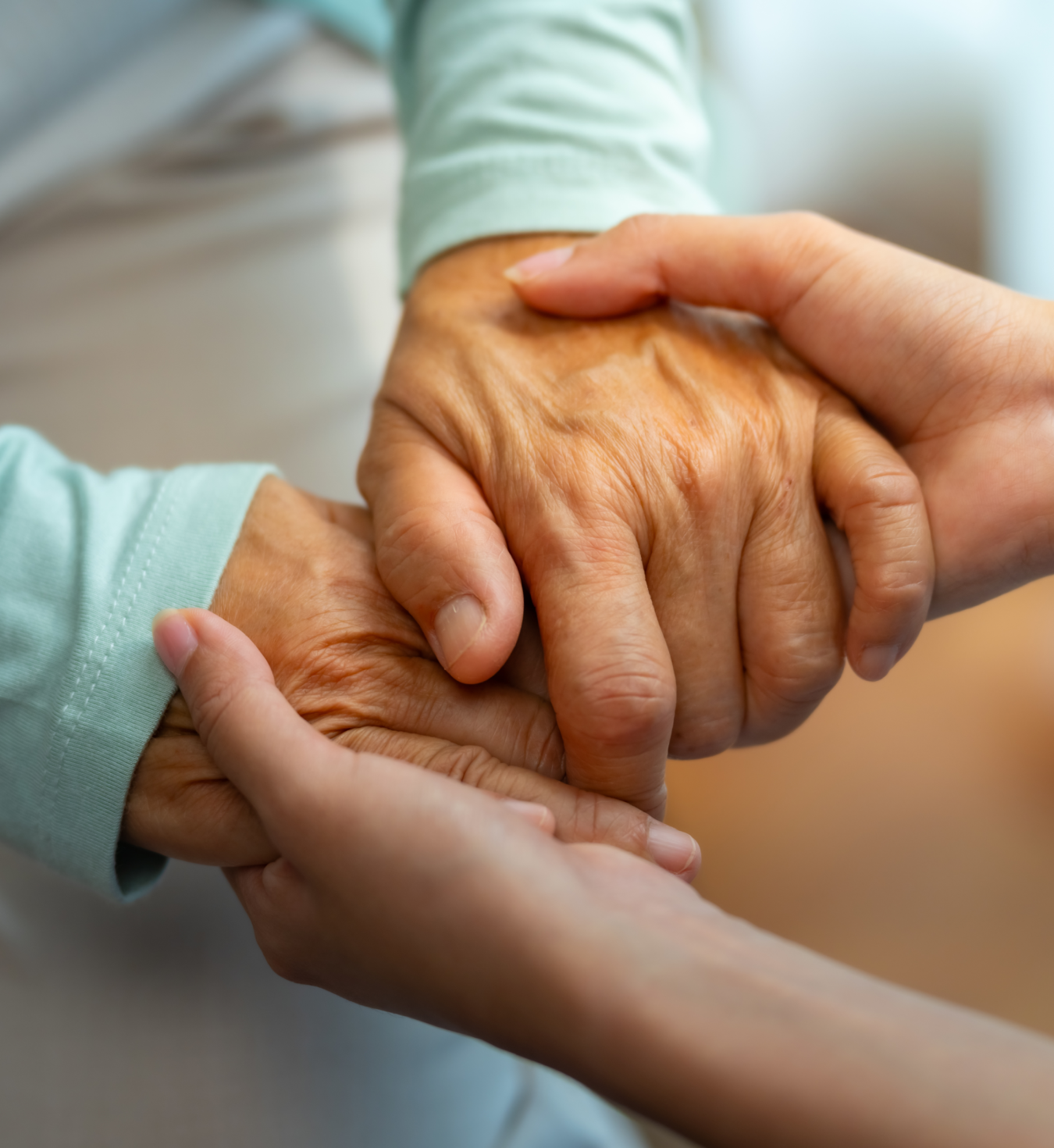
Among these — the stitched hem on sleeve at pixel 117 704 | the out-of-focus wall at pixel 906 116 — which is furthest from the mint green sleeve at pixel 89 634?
the out-of-focus wall at pixel 906 116

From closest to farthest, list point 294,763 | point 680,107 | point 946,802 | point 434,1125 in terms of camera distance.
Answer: point 294,763
point 434,1125
point 680,107
point 946,802

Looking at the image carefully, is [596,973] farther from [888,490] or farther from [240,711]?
[888,490]

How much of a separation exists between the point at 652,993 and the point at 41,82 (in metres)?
1.11

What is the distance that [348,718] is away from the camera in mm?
600

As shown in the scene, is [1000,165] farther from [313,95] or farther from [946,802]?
[313,95]

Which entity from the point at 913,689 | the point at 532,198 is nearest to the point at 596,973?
the point at 532,198

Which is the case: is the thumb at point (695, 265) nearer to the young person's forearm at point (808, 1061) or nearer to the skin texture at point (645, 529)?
the skin texture at point (645, 529)

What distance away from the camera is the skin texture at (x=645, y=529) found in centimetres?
56

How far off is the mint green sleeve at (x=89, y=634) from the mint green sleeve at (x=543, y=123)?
13.2 inches

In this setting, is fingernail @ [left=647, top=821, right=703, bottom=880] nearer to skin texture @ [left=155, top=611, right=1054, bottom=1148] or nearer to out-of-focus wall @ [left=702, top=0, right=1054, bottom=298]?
skin texture @ [left=155, top=611, right=1054, bottom=1148]

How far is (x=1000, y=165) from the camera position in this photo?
172 centimetres

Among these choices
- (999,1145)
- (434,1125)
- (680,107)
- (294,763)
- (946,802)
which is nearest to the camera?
(999,1145)

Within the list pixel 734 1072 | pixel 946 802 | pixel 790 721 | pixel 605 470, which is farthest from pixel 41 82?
pixel 946 802

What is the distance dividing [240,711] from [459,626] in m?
0.14
